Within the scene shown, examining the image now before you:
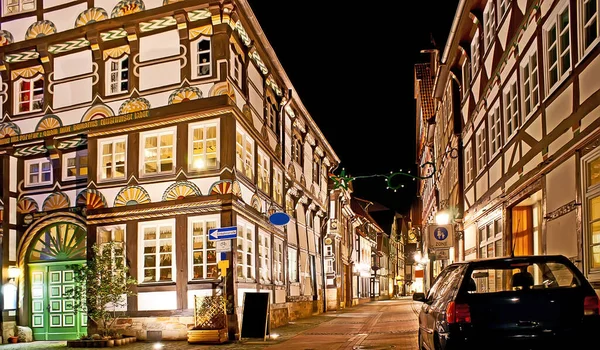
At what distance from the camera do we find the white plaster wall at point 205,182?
2047 cm

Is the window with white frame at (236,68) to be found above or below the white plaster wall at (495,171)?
above

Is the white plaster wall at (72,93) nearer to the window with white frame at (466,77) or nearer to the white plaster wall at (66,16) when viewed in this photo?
the white plaster wall at (66,16)

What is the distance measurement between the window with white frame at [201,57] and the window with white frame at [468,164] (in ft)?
30.3

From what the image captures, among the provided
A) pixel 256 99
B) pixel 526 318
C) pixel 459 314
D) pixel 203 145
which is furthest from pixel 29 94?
pixel 526 318

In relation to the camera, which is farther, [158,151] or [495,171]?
[158,151]

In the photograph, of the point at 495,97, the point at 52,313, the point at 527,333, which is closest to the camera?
the point at 527,333

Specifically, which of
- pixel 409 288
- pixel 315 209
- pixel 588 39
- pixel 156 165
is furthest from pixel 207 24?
pixel 409 288

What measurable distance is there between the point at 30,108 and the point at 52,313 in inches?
268

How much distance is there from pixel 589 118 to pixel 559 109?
6.02ft

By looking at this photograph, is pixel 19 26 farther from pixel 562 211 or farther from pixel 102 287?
pixel 562 211

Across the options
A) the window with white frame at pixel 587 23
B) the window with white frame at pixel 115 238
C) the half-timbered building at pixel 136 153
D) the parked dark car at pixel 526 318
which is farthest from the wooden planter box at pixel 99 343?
the window with white frame at pixel 587 23

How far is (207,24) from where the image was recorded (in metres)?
21.1

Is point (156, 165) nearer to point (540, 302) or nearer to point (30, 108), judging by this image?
point (30, 108)

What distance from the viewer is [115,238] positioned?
70.5 ft
